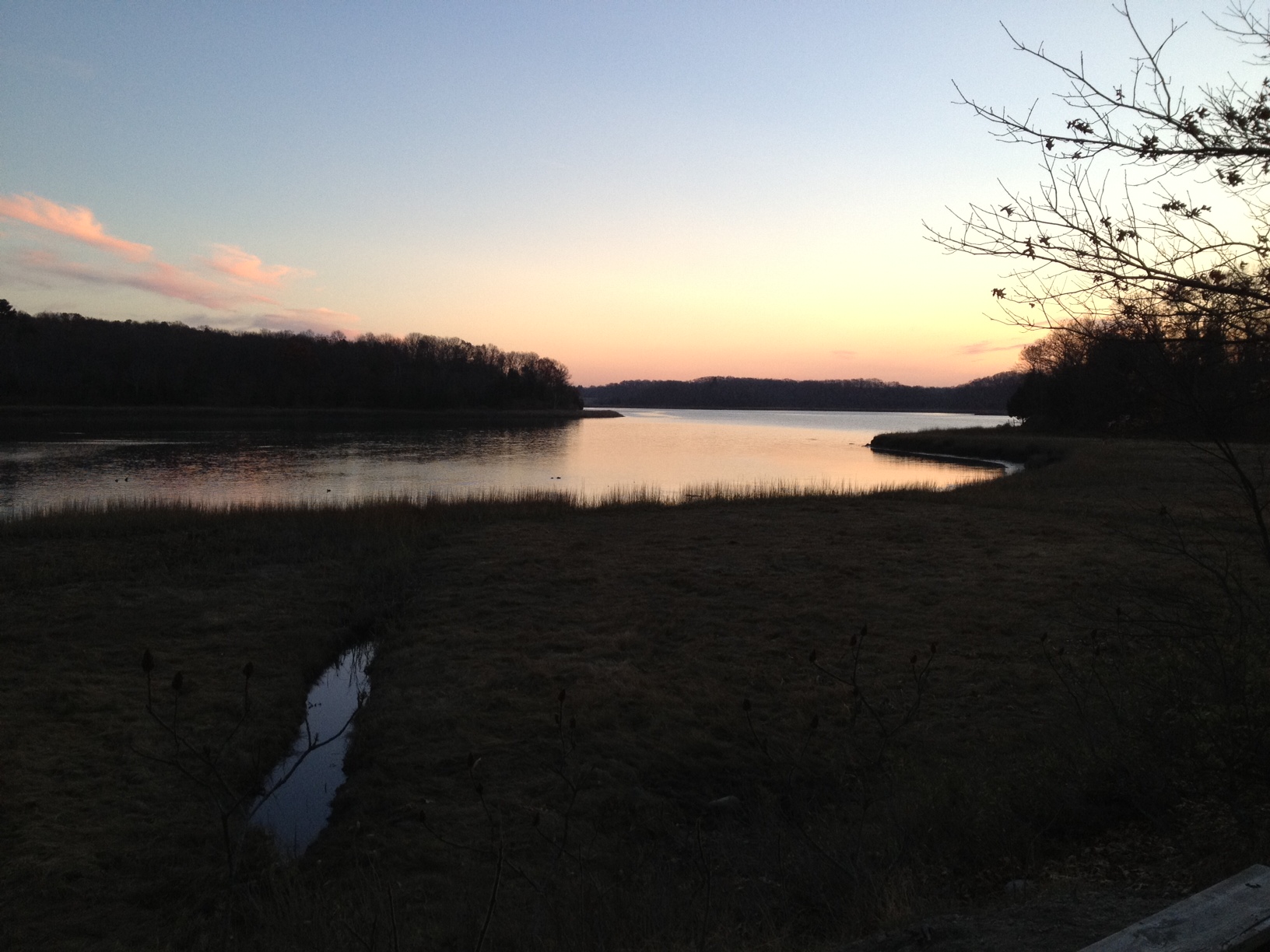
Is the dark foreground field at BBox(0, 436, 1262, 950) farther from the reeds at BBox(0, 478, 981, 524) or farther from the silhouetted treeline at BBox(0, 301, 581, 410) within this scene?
the silhouetted treeline at BBox(0, 301, 581, 410)

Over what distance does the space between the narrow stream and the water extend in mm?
13993

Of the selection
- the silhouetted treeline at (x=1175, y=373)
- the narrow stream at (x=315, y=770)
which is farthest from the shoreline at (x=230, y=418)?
the silhouetted treeline at (x=1175, y=373)

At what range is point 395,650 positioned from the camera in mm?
9633

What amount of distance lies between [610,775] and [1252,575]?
30.6 feet

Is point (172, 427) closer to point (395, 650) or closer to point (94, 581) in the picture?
point (94, 581)

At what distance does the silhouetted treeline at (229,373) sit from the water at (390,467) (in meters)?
49.2

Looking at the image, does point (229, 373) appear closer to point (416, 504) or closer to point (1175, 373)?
point (416, 504)

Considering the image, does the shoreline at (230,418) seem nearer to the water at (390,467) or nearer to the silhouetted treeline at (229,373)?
the silhouetted treeline at (229,373)

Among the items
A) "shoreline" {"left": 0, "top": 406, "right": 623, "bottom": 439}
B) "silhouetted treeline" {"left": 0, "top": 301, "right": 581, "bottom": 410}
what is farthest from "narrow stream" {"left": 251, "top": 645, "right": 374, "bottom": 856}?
"silhouetted treeline" {"left": 0, "top": 301, "right": 581, "bottom": 410}

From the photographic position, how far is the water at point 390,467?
88.3ft

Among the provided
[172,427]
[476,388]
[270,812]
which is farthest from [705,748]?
[476,388]

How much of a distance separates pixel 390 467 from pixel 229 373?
3652 inches

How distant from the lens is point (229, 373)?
115250 mm

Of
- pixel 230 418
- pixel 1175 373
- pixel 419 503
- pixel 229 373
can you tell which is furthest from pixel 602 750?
pixel 229 373
